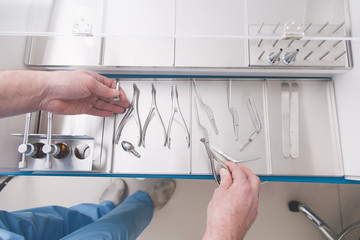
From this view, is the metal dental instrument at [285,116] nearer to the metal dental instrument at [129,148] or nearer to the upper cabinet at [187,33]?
the upper cabinet at [187,33]

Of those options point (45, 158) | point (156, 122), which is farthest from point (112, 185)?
point (156, 122)

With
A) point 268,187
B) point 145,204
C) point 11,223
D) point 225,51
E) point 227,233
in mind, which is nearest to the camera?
point 227,233

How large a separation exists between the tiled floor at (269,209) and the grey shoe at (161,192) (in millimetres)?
43

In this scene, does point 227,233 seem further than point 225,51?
No

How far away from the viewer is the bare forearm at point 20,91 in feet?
2.09

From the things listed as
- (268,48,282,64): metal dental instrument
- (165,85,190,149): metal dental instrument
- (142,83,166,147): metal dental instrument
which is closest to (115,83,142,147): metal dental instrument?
(142,83,166,147): metal dental instrument

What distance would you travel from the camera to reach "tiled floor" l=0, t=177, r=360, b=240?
1.16 metres

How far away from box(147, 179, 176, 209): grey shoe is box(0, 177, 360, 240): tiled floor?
0.04 meters

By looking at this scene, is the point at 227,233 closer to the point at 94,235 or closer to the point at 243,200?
the point at 243,200

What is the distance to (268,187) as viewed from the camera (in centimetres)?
120

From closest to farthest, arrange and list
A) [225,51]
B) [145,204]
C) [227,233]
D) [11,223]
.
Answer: [227,233] → [11,223] → [225,51] → [145,204]

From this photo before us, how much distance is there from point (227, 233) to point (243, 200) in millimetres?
102

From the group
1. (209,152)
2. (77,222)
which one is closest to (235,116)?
(209,152)

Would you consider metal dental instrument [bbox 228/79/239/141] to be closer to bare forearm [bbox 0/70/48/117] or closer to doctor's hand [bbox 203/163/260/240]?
doctor's hand [bbox 203/163/260/240]
